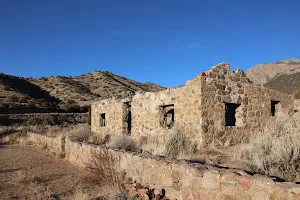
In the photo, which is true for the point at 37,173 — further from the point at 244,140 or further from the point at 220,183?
the point at 244,140

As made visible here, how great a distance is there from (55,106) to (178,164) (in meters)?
32.5

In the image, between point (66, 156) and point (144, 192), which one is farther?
point (66, 156)

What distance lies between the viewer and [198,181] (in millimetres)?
4074

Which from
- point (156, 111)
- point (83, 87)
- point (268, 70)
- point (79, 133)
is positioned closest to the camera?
point (156, 111)

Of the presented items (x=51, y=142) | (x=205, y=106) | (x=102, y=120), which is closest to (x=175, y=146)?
(x=205, y=106)

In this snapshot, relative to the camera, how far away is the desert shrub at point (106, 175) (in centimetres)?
520

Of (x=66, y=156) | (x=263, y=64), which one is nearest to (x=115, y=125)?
(x=66, y=156)

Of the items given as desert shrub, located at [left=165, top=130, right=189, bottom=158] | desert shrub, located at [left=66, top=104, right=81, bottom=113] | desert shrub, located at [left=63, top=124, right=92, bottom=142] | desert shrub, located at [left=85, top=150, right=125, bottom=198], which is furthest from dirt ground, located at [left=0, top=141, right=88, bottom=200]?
desert shrub, located at [left=66, top=104, right=81, bottom=113]

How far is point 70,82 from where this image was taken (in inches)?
1976

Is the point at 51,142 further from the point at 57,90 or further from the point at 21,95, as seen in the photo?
the point at 57,90

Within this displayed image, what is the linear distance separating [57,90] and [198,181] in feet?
147

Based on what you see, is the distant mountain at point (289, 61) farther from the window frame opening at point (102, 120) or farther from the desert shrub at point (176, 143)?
the desert shrub at point (176, 143)

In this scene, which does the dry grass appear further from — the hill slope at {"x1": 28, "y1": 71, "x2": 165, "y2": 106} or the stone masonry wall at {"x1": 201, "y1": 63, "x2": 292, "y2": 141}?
the hill slope at {"x1": 28, "y1": 71, "x2": 165, "y2": 106}

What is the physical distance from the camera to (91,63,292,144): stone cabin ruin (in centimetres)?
871
